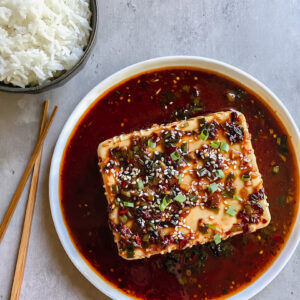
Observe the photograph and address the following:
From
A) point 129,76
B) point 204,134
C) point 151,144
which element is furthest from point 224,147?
point 129,76

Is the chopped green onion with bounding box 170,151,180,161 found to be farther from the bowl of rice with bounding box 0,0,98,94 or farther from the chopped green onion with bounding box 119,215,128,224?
the bowl of rice with bounding box 0,0,98,94

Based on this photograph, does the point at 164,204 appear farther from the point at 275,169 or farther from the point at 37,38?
the point at 37,38

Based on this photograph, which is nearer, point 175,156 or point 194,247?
point 175,156

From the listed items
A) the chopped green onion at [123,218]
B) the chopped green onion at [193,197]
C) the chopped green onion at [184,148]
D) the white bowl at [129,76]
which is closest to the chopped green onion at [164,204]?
the chopped green onion at [193,197]

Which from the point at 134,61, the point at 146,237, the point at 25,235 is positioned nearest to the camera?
the point at 146,237

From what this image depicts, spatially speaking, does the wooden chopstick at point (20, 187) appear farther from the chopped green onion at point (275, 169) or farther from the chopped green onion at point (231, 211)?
the chopped green onion at point (275, 169)

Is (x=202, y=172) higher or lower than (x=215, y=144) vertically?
lower

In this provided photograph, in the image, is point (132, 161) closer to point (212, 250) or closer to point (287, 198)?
point (212, 250)

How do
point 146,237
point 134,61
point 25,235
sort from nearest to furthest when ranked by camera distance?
point 146,237, point 25,235, point 134,61
